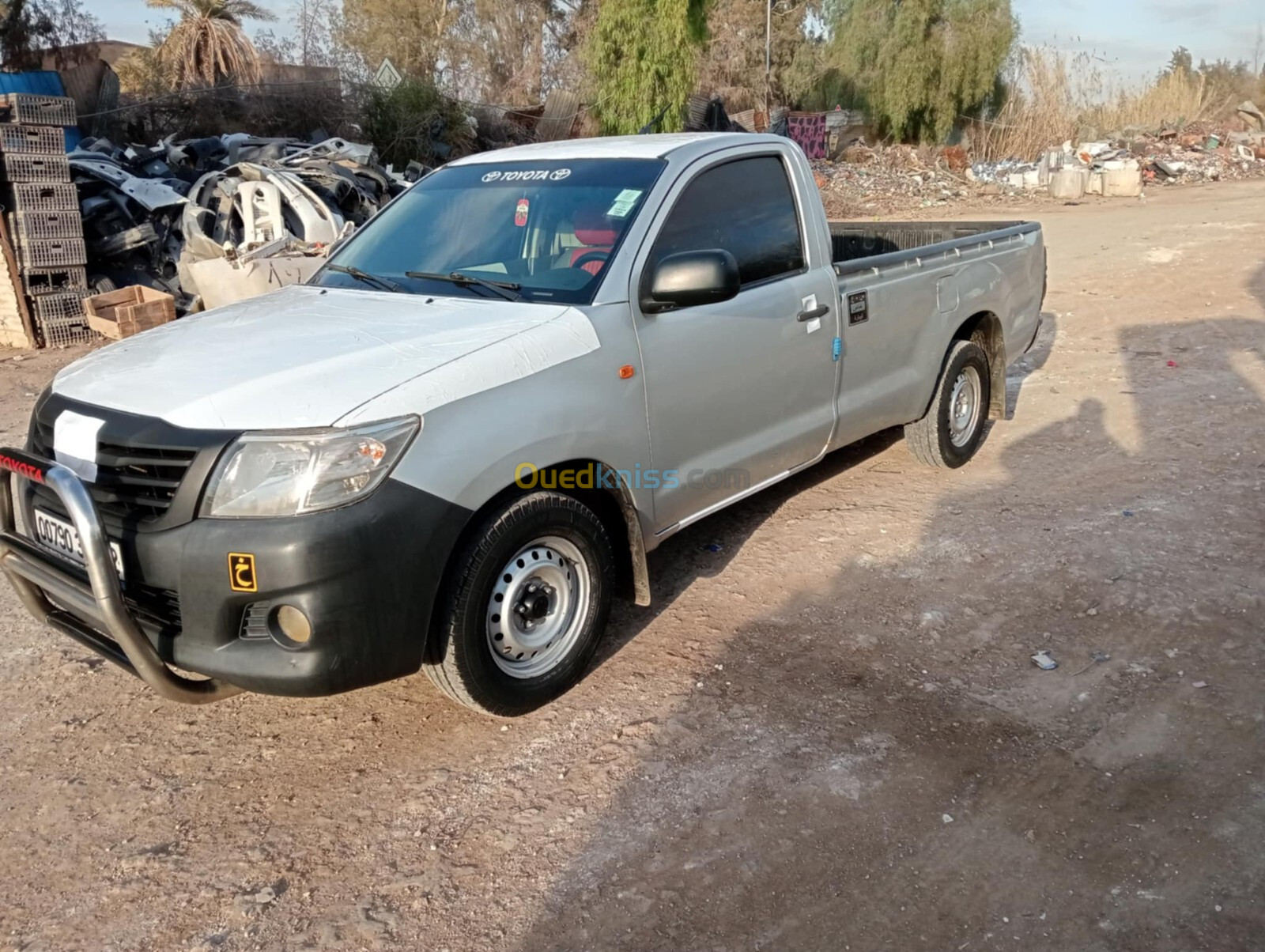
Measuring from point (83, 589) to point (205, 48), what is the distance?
26.7m

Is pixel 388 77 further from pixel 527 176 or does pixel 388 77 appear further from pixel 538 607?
pixel 538 607

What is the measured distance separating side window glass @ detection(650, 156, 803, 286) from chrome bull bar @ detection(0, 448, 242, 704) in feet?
6.92

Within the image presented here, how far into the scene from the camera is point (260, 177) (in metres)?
12.5

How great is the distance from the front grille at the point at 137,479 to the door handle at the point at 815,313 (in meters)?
2.60

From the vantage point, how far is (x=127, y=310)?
10039mm

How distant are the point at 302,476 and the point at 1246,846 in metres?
2.81

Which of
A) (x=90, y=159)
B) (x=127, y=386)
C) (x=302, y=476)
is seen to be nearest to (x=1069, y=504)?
(x=302, y=476)

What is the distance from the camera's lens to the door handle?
4438 mm

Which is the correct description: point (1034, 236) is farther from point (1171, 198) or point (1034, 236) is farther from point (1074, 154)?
point (1074, 154)

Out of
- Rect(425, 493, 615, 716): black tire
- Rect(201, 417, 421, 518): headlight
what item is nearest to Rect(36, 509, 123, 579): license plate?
Rect(201, 417, 421, 518): headlight

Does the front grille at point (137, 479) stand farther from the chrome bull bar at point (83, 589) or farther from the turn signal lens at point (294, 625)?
the turn signal lens at point (294, 625)

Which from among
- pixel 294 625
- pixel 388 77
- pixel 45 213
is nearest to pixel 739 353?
pixel 294 625

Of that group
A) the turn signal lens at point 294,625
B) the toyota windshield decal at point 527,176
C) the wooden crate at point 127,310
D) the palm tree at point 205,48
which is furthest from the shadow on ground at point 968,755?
the palm tree at point 205,48

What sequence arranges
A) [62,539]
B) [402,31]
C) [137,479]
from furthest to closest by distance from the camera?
[402,31], [62,539], [137,479]
